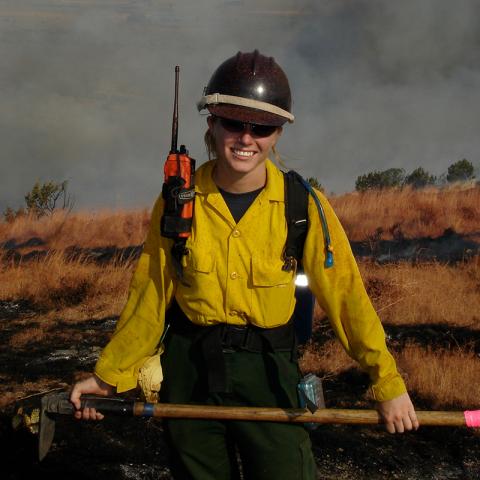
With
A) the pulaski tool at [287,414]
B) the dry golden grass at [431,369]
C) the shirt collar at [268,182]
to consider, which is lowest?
the dry golden grass at [431,369]

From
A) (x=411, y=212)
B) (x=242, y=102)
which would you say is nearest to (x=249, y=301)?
(x=242, y=102)

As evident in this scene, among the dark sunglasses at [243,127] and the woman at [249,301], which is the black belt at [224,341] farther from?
the dark sunglasses at [243,127]

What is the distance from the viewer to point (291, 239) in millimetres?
2512

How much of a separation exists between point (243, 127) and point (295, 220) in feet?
1.44

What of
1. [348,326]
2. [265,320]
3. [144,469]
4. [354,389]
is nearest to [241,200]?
[265,320]

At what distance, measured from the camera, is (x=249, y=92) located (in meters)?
2.51

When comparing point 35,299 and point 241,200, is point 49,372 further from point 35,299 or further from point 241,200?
point 241,200

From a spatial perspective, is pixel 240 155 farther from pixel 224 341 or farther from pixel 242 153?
pixel 224 341

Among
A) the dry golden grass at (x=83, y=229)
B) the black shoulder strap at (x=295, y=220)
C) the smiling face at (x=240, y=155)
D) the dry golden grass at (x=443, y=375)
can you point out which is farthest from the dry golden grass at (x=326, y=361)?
the dry golden grass at (x=83, y=229)

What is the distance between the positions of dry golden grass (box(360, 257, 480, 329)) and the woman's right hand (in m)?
5.14

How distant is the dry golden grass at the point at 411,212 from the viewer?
1204 centimetres

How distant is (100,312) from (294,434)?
632 centimetres

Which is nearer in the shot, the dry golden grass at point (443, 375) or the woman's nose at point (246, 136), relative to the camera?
the woman's nose at point (246, 136)

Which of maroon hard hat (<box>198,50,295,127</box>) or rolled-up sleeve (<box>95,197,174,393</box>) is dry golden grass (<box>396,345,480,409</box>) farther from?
maroon hard hat (<box>198,50,295,127</box>)
